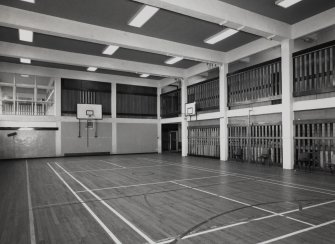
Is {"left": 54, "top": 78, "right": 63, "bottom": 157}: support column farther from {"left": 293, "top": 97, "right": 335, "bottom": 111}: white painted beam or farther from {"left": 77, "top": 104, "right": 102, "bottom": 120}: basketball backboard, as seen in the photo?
{"left": 293, "top": 97, "right": 335, "bottom": 111}: white painted beam

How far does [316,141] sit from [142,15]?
7914mm

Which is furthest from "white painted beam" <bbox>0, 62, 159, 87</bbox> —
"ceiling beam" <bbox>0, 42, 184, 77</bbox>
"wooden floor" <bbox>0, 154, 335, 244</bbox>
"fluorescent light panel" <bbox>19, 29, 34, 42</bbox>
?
"wooden floor" <bbox>0, 154, 335, 244</bbox>

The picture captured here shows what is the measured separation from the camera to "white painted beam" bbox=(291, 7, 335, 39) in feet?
28.9

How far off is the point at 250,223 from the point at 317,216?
1319 mm

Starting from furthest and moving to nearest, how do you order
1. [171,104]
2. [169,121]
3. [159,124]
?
[159,124] → [171,104] → [169,121]

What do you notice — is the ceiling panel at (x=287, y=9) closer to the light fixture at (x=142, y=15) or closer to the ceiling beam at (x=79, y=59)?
the light fixture at (x=142, y=15)

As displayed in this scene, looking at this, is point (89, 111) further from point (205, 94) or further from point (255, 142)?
point (255, 142)

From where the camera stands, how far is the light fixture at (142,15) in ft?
28.1

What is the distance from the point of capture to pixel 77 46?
1238 centimetres

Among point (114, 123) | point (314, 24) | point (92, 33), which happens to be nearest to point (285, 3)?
point (314, 24)

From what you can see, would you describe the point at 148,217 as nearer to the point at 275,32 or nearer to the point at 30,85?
the point at 275,32

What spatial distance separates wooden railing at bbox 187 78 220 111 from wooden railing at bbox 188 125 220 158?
1319 millimetres

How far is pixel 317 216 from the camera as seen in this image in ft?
14.6

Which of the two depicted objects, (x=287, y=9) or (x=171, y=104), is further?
(x=171, y=104)
